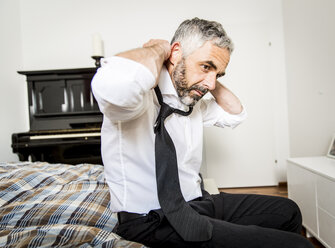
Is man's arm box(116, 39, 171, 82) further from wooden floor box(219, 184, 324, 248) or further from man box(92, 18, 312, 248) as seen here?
wooden floor box(219, 184, 324, 248)

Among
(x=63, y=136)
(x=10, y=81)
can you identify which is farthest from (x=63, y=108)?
(x=10, y=81)

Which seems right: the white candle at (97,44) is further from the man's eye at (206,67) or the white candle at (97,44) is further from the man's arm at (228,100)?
the man's eye at (206,67)

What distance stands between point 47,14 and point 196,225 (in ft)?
11.8

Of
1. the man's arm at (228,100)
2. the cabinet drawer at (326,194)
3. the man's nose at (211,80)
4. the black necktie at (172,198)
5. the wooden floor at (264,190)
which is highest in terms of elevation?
the man's nose at (211,80)

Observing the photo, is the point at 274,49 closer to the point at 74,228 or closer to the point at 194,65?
the point at 194,65

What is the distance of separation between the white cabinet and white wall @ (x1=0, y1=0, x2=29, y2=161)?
329cm

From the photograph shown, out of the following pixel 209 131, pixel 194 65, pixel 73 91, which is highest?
pixel 73 91

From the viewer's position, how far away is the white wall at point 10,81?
2.76 m

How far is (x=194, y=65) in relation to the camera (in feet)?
2.58

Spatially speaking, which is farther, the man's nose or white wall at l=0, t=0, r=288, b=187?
white wall at l=0, t=0, r=288, b=187

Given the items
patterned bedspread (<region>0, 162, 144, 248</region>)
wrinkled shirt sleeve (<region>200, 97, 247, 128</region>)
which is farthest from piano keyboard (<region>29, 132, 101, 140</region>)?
wrinkled shirt sleeve (<region>200, 97, 247, 128</region>)

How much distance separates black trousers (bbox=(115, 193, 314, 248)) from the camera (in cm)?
62

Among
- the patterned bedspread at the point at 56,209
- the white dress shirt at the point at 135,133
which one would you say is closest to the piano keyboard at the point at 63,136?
the patterned bedspread at the point at 56,209

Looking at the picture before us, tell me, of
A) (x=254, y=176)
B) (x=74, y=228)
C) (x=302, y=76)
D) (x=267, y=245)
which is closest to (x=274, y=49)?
(x=302, y=76)
